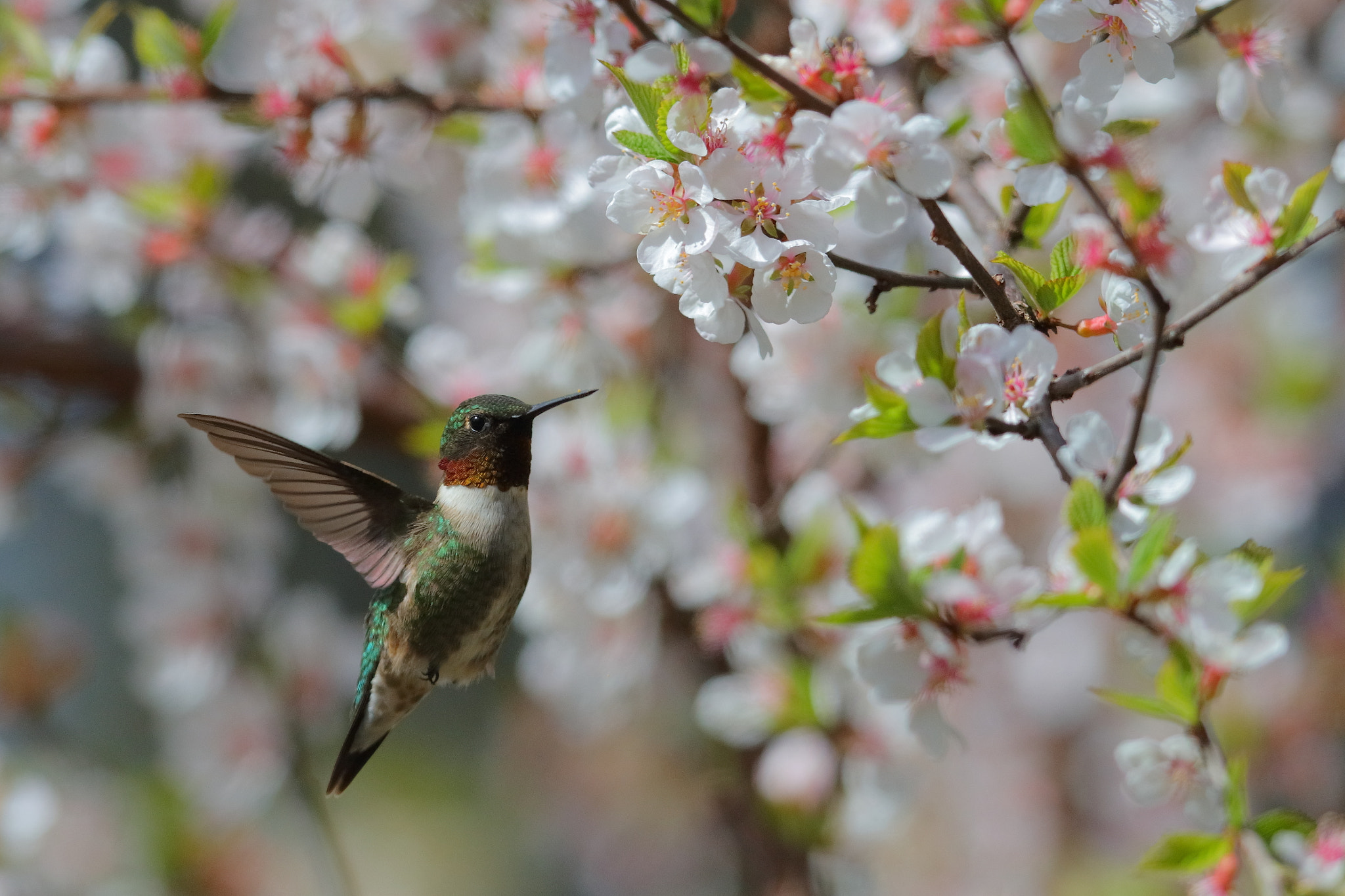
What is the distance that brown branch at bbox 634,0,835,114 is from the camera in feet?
2.98

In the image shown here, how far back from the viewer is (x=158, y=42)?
1.39m

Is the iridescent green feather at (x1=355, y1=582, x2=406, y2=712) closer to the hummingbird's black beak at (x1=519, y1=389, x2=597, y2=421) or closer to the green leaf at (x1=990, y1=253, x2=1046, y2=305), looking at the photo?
the hummingbird's black beak at (x1=519, y1=389, x2=597, y2=421)

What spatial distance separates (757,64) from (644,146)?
0.12 m

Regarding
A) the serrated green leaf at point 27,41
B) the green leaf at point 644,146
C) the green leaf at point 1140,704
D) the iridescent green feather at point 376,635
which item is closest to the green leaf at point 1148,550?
the green leaf at point 1140,704

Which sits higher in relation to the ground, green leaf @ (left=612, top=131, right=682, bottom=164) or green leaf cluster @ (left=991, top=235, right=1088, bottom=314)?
green leaf @ (left=612, top=131, right=682, bottom=164)

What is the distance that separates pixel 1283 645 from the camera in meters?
1.02

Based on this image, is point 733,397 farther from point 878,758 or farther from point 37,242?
Answer: point 37,242

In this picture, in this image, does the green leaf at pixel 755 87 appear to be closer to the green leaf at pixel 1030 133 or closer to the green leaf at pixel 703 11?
the green leaf at pixel 703 11

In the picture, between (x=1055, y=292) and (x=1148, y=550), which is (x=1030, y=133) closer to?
(x=1055, y=292)

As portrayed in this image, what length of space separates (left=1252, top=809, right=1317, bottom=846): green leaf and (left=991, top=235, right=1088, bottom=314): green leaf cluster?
52cm

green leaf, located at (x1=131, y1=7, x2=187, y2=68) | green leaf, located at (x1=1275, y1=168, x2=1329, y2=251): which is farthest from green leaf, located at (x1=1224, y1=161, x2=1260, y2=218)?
green leaf, located at (x1=131, y1=7, x2=187, y2=68)

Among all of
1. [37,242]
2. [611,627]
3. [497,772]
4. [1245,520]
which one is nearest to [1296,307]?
[1245,520]

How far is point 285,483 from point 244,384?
102 cm

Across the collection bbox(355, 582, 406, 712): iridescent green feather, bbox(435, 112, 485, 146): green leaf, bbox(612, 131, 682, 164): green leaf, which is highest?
bbox(612, 131, 682, 164): green leaf
